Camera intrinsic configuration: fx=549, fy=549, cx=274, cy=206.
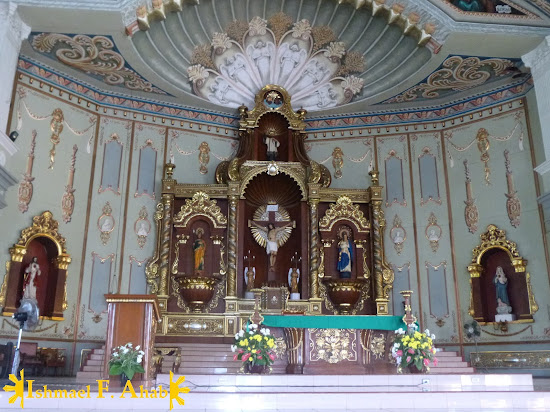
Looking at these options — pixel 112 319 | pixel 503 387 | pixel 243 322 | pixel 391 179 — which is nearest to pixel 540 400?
pixel 503 387

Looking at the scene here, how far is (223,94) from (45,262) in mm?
6460

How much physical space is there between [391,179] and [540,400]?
8677mm

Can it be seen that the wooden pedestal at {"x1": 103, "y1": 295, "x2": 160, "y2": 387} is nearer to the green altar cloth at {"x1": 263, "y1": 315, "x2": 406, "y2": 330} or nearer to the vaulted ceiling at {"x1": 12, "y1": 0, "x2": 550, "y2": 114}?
the green altar cloth at {"x1": 263, "y1": 315, "x2": 406, "y2": 330}

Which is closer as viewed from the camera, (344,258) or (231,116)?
(344,258)

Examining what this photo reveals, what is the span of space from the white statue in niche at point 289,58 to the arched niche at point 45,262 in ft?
24.2

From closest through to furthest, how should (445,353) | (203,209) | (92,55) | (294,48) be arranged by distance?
(445,353)
(92,55)
(203,209)
(294,48)

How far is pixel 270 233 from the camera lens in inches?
560

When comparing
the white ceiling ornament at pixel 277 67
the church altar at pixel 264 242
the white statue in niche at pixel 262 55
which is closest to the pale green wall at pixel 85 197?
the church altar at pixel 264 242

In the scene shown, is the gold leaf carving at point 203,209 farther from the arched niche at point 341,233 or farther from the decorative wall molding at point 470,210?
the decorative wall molding at point 470,210

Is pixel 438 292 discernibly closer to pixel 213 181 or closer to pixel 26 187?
pixel 213 181

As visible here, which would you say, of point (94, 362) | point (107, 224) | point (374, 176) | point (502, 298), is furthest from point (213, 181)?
point (502, 298)

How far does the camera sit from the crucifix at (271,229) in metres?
14.2

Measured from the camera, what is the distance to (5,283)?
1123cm

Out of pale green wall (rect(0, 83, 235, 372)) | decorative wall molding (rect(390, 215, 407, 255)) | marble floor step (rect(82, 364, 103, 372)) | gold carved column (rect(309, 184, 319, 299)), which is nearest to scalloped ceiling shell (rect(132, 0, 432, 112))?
pale green wall (rect(0, 83, 235, 372))
